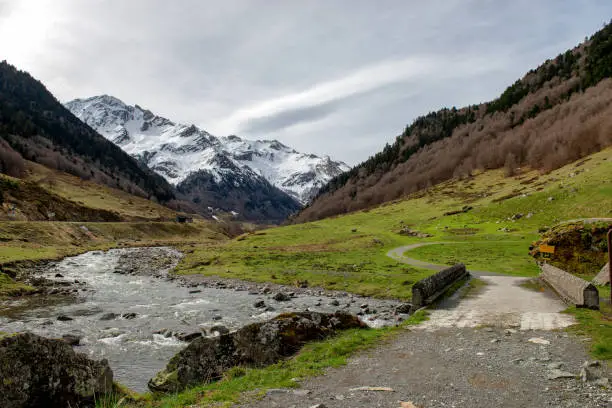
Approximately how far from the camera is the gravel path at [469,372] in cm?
827

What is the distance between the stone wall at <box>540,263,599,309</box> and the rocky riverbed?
9864 millimetres

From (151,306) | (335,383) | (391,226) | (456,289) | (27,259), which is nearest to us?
(335,383)

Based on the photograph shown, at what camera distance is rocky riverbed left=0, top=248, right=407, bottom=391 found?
2089 centimetres

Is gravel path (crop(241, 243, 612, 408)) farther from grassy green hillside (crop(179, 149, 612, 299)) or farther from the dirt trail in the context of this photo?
grassy green hillside (crop(179, 149, 612, 299))

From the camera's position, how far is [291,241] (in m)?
92.9

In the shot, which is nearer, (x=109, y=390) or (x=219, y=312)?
(x=109, y=390)

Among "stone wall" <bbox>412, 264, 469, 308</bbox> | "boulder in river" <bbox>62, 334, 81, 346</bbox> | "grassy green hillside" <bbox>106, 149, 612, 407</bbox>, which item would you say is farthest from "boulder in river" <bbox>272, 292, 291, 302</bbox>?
"boulder in river" <bbox>62, 334, 81, 346</bbox>

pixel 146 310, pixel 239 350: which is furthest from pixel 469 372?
pixel 146 310

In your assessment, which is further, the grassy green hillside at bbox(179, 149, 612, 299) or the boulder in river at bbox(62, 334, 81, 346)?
the grassy green hillside at bbox(179, 149, 612, 299)

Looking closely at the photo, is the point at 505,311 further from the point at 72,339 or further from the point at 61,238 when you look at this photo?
the point at 61,238

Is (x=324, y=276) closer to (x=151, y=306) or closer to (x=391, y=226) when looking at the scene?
(x=151, y=306)

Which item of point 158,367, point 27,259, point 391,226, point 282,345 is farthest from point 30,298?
point 391,226

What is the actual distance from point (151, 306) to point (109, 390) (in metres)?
24.7

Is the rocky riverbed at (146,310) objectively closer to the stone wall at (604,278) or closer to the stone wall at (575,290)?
the stone wall at (575,290)
